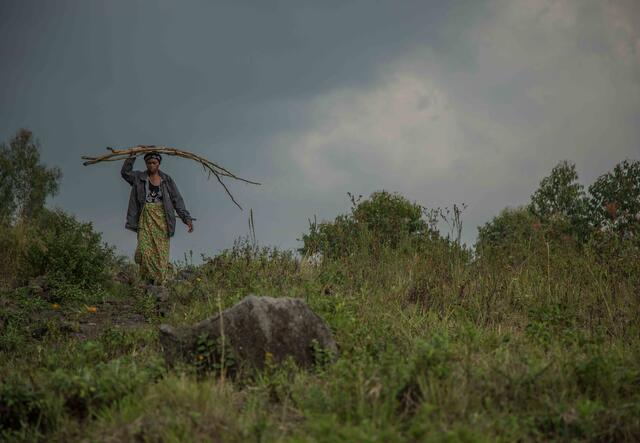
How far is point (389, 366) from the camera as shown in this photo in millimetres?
→ 4133

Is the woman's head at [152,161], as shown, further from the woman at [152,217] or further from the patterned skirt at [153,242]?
the patterned skirt at [153,242]

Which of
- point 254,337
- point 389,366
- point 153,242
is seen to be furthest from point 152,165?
point 389,366

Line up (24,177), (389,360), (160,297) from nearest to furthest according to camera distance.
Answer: (389,360) → (160,297) → (24,177)

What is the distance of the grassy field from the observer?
361cm

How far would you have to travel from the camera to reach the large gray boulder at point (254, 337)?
468cm

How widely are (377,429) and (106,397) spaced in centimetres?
191

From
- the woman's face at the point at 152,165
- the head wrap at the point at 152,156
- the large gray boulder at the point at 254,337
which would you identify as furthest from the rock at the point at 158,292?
the large gray boulder at the point at 254,337

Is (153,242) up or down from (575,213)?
down

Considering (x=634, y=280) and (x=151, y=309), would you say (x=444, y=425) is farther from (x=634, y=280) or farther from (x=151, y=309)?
(x=151, y=309)

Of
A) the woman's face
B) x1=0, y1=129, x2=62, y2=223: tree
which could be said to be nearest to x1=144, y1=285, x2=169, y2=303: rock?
the woman's face

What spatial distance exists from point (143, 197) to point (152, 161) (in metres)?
0.65

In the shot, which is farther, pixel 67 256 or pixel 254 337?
pixel 67 256

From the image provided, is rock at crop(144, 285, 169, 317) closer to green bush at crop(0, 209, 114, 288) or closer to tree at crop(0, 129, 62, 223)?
green bush at crop(0, 209, 114, 288)

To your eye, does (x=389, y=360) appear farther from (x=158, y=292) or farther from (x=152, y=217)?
(x=152, y=217)
